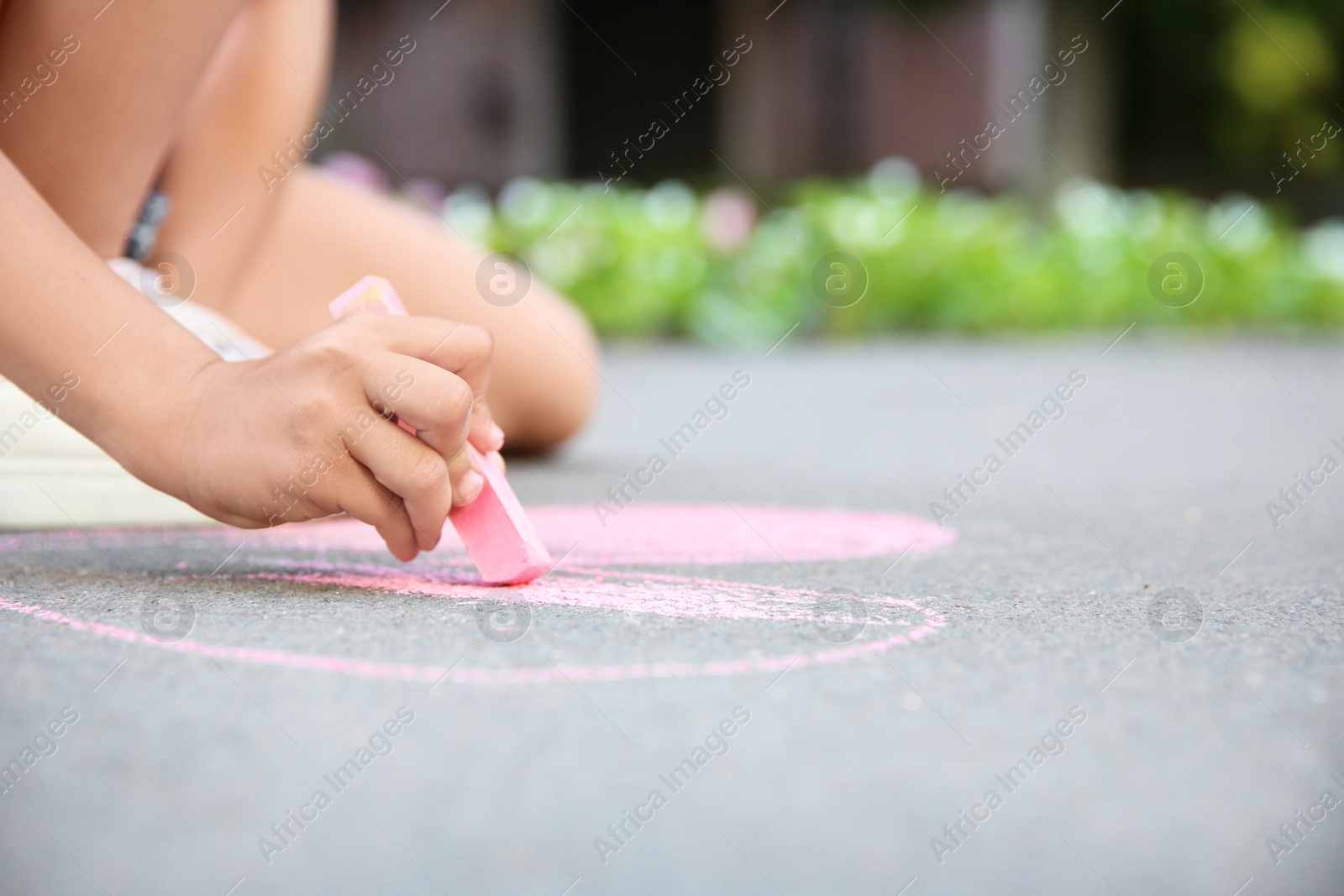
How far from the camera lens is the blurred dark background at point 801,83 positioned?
287 inches

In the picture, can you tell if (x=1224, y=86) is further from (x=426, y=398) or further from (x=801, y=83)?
(x=426, y=398)

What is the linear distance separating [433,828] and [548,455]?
1612 mm

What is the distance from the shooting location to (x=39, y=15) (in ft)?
4.09

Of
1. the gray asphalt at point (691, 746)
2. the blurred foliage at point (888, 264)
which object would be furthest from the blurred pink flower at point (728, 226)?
the gray asphalt at point (691, 746)

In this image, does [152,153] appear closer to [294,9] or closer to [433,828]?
[294,9]

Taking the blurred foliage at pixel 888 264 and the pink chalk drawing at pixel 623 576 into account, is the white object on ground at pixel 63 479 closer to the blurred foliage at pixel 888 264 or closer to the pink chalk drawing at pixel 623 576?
the pink chalk drawing at pixel 623 576

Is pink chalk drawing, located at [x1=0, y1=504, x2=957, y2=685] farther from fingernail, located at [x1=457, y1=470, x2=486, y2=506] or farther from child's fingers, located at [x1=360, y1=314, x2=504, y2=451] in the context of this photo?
child's fingers, located at [x1=360, y1=314, x2=504, y2=451]

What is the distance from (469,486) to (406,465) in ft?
0.23

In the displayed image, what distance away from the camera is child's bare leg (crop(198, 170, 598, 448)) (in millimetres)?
1962

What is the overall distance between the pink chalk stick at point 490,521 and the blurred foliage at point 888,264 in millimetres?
3809

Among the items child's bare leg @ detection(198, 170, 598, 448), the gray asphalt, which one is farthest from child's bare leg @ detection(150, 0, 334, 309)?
the gray asphalt

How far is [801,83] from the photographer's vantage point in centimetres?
793

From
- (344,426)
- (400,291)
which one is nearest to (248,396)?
(344,426)

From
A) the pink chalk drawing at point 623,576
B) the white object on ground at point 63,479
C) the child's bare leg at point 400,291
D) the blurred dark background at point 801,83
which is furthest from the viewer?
the blurred dark background at point 801,83
